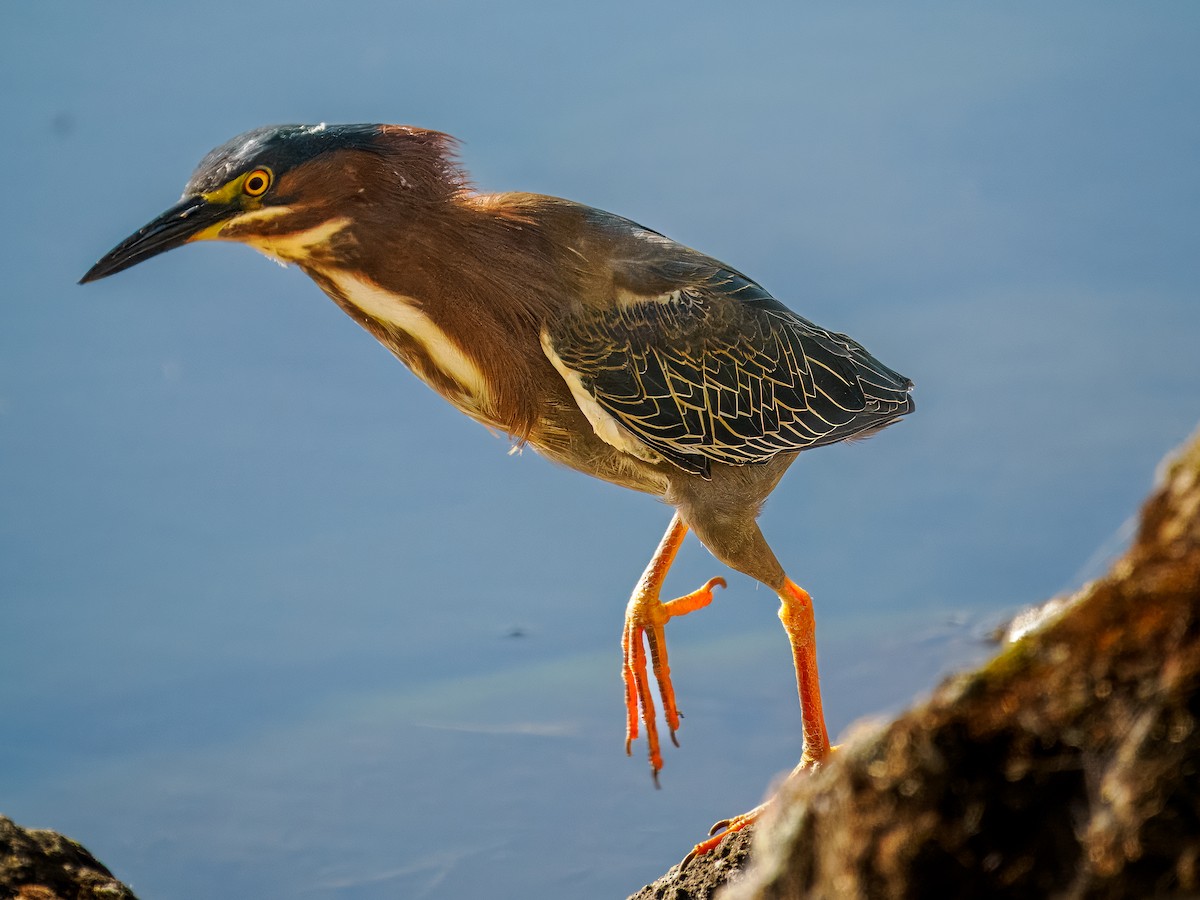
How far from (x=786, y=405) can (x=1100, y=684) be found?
1.87 metres

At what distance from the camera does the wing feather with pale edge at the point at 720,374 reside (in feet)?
8.09

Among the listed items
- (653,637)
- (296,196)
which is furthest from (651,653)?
(296,196)

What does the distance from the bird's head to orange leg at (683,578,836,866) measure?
1138 mm

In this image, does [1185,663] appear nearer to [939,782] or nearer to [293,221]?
[939,782]

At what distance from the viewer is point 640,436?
2.50 m

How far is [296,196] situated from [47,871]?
1201 millimetres

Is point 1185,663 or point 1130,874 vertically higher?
point 1185,663

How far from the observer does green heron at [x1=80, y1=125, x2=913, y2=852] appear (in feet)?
7.25

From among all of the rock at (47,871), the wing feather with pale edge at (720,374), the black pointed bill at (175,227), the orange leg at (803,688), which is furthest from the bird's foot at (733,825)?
the black pointed bill at (175,227)

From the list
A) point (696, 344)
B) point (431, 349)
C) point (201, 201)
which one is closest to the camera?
point (201, 201)

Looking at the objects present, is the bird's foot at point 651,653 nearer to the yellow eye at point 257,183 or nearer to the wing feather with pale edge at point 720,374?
the wing feather with pale edge at point 720,374

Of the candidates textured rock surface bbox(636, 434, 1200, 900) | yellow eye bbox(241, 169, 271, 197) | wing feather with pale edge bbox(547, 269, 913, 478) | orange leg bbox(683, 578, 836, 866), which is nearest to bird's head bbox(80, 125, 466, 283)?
yellow eye bbox(241, 169, 271, 197)

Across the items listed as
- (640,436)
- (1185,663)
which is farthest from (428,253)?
(1185,663)

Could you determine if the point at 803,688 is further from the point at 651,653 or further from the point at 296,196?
the point at 296,196
